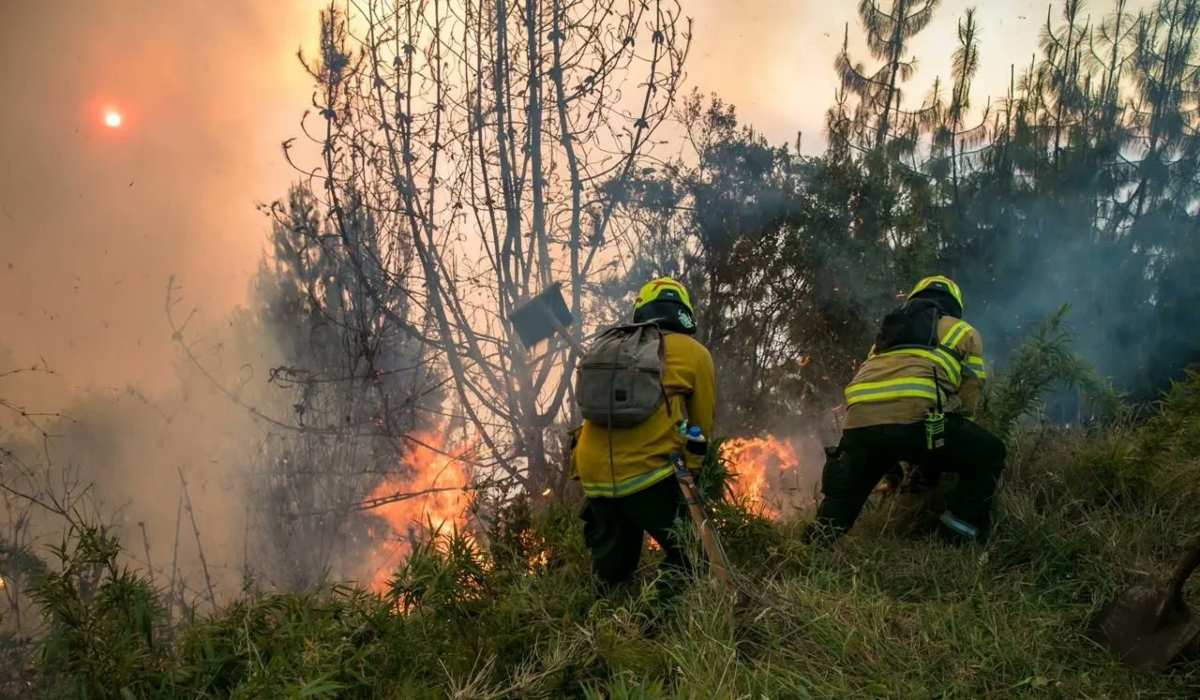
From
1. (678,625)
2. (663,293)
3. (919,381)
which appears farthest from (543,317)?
(678,625)

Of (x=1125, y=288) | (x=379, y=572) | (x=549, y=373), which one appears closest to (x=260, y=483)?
(x=379, y=572)

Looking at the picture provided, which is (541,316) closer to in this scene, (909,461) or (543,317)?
(543,317)

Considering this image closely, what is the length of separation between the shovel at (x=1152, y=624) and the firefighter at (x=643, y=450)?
1.74 meters

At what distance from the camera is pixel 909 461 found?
386 centimetres

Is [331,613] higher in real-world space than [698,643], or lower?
higher

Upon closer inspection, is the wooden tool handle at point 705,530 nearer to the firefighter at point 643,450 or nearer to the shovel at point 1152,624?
the firefighter at point 643,450

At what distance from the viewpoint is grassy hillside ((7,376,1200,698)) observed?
2.53 m

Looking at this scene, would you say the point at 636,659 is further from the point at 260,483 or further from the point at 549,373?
the point at 260,483

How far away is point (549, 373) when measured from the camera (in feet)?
20.5

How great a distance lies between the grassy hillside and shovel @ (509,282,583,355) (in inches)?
84.7

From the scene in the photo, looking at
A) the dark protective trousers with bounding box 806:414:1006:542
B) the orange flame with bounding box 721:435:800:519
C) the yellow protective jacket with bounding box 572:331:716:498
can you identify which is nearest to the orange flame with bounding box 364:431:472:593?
the orange flame with bounding box 721:435:800:519

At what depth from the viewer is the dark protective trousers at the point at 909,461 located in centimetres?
372

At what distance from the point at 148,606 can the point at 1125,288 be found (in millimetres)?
9524

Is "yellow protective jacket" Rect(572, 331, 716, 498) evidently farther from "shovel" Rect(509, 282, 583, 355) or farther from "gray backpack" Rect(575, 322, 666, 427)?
"shovel" Rect(509, 282, 583, 355)
